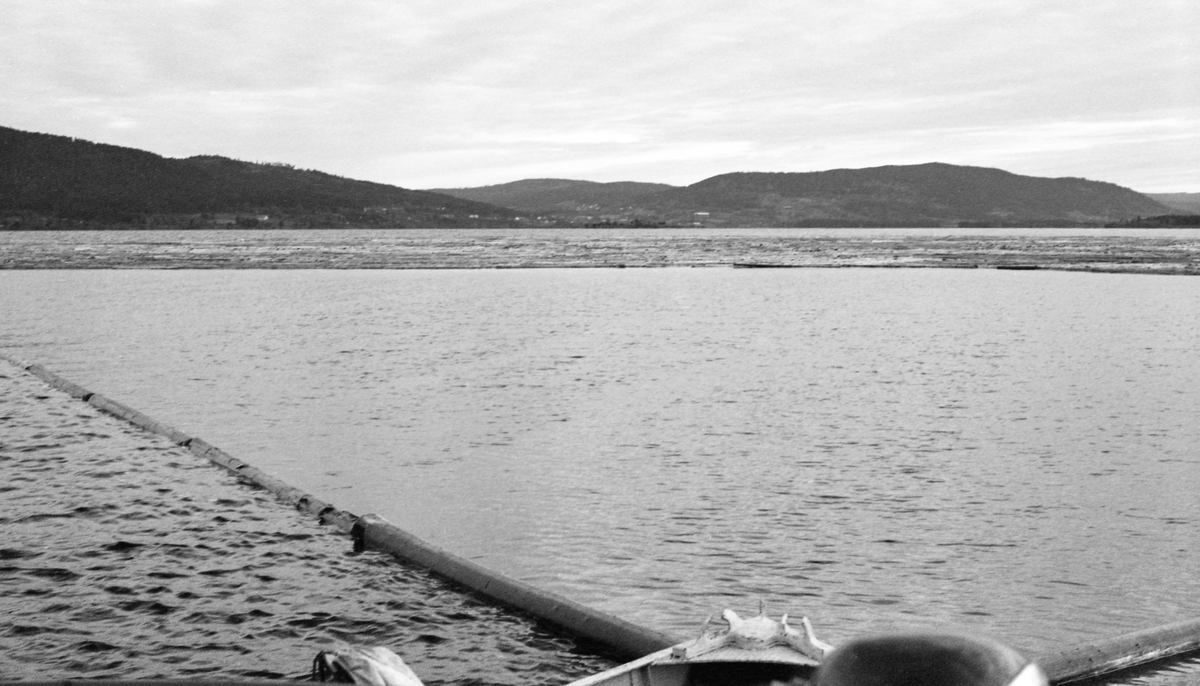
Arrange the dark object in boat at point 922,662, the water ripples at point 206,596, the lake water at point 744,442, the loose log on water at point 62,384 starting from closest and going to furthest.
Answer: the dark object in boat at point 922,662
the water ripples at point 206,596
the lake water at point 744,442
the loose log on water at point 62,384

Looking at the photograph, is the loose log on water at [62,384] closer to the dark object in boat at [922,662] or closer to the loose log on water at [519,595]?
the loose log on water at [519,595]

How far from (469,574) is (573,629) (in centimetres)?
148

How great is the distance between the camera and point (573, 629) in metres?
8.52

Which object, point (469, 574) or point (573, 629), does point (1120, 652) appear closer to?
point (573, 629)

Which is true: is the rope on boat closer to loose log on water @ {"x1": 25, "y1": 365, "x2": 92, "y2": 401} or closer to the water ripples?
the water ripples

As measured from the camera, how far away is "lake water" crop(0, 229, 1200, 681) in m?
10.2

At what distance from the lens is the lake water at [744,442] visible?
401 inches

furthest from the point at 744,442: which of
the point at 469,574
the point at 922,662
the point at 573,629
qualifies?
the point at 922,662

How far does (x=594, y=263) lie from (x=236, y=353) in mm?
59591

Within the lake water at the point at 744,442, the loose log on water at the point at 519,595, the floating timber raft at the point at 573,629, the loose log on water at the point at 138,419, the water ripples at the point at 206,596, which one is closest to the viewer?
the floating timber raft at the point at 573,629

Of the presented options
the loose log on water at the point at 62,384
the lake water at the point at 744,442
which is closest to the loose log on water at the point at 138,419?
the loose log on water at the point at 62,384

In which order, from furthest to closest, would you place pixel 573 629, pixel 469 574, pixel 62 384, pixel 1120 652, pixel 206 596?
pixel 62 384 < pixel 206 596 < pixel 469 574 < pixel 573 629 < pixel 1120 652

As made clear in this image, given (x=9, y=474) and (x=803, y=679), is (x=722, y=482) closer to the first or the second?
(x=803, y=679)

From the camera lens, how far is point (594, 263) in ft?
287
